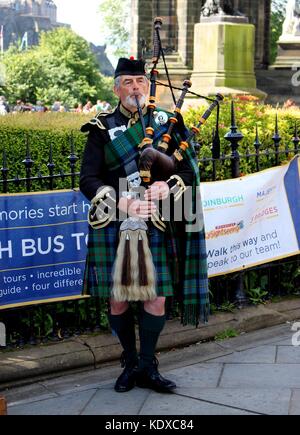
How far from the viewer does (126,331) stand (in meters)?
5.90

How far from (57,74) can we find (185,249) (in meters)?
43.9

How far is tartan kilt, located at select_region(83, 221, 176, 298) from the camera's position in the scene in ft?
18.8

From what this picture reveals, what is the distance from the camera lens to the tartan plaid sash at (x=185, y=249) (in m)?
5.71

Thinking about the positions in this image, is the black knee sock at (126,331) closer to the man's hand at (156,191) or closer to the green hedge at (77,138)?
the man's hand at (156,191)

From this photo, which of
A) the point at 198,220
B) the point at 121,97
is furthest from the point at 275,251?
the point at 121,97

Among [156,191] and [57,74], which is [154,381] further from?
[57,74]

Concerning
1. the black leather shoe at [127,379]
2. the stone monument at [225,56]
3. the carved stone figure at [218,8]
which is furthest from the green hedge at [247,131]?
the carved stone figure at [218,8]

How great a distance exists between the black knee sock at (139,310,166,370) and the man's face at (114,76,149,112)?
4.13 ft

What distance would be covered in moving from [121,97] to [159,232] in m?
0.84

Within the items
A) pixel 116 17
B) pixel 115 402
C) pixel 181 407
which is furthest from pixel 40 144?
pixel 116 17

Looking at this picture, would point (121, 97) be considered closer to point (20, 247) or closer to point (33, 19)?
point (20, 247)

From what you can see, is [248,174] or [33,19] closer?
[248,174]

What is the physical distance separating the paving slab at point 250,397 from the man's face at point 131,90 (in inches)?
69.3

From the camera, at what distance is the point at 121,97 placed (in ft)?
18.9
